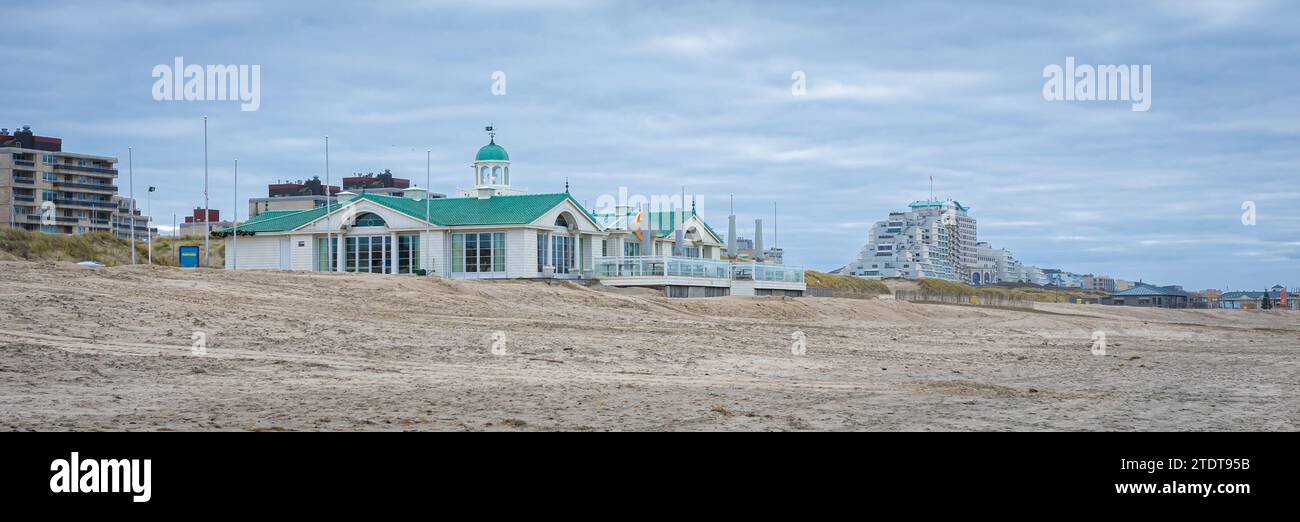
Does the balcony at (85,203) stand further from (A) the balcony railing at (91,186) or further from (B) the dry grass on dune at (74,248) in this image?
(B) the dry grass on dune at (74,248)

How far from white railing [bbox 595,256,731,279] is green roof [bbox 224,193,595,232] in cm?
305

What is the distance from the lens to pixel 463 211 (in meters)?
45.1

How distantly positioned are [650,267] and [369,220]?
11.1m

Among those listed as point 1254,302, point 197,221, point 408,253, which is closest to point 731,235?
point 408,253

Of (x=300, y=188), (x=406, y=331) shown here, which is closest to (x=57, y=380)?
(x=406, y=331)

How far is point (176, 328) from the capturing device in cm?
1897

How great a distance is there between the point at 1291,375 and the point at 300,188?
130 meters

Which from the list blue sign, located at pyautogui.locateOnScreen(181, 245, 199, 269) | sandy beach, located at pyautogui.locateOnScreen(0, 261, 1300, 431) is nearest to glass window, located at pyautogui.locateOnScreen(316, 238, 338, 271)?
blue sign, located at pyautogui.locateOnScreen(181, 245, 199, 269)

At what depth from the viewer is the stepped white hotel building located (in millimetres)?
43219

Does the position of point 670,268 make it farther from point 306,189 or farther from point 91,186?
point 306,189

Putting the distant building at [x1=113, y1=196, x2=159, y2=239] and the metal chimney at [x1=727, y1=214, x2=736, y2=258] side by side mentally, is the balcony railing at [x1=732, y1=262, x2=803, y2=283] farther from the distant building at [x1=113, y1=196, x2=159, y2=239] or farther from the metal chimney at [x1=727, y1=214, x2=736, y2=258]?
the distant building at [x1=113, y1=196, x2=159, y2=239]

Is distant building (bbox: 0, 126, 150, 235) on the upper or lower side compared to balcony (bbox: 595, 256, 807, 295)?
upper

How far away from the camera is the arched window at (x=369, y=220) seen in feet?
148
